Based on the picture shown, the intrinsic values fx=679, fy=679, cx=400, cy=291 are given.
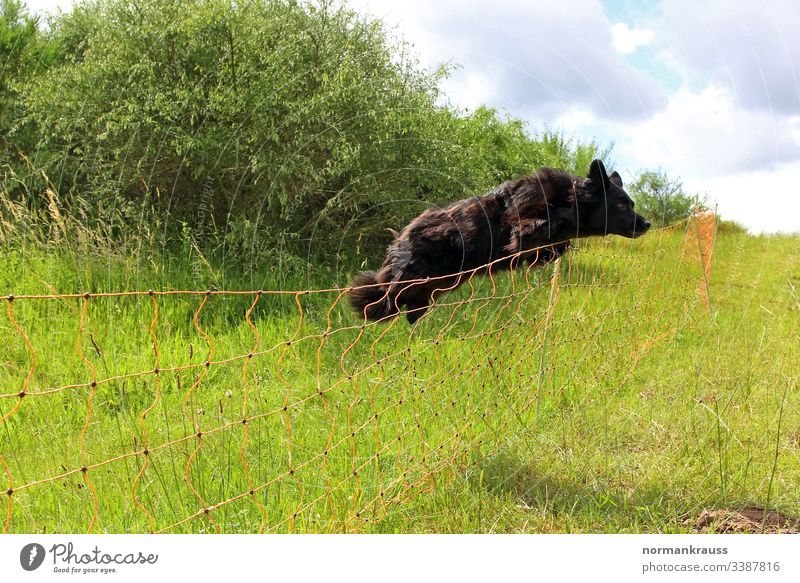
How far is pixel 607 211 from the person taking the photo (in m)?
5.95

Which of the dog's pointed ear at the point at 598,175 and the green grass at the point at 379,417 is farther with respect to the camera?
the dog's pointed ear at the point at 598,175

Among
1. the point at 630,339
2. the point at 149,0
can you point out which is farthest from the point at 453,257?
the point at 149,0

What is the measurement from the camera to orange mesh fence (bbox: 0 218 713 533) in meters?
2.97

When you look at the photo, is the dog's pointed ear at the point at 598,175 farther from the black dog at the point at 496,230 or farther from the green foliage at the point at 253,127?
the green foliage at the point at 253,127

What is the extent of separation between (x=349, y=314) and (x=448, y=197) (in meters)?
1.61

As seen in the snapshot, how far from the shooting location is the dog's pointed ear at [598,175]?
18.9 feet

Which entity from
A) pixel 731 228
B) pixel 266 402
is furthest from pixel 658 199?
pixel 266 402

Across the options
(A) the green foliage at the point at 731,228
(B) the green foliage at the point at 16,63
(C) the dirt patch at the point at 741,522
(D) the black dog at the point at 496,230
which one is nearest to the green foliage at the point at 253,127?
(B) the green foliage at the point at 16,63
